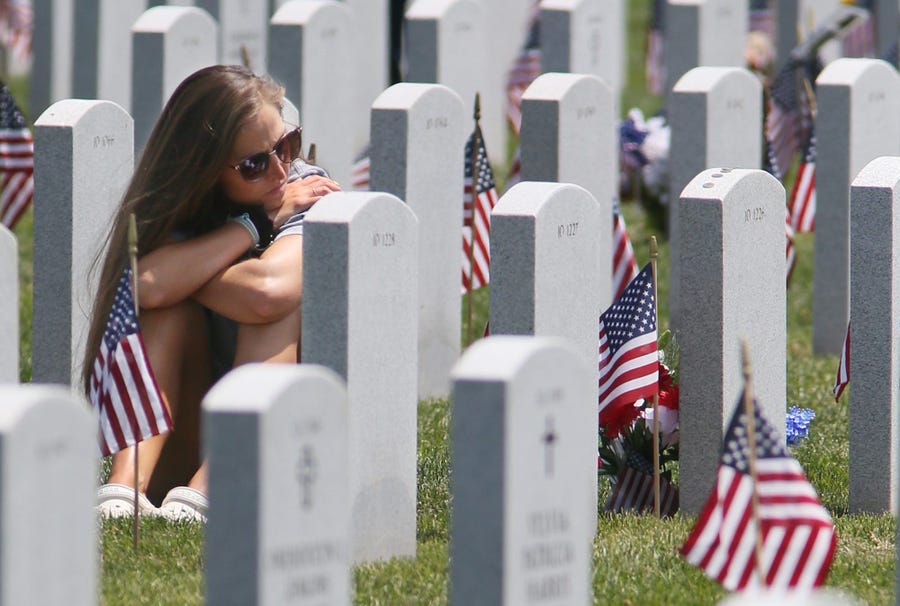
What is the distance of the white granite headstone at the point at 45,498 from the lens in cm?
355

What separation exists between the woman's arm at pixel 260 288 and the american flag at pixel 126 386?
1.55ft

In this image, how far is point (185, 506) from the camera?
582 centimetres

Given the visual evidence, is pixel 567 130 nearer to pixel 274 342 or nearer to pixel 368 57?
pixel 274 342

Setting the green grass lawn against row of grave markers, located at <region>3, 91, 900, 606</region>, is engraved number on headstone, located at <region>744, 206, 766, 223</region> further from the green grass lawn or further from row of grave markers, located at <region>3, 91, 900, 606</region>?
the green grass lawn

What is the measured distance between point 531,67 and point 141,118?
493 cm

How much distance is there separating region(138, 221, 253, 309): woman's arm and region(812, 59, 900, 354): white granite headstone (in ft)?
12.3

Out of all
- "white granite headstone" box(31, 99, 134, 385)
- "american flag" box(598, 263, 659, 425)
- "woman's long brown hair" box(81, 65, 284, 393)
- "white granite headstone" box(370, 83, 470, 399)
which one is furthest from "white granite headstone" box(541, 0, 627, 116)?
"woman's long brown hair" box(81, 65, 284, 393)

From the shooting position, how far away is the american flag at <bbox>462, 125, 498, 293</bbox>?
327 inches

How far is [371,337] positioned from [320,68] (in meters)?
4.84

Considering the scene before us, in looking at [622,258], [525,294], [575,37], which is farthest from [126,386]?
[575,37]

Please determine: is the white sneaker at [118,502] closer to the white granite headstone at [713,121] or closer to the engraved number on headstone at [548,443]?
the engraved number on headstone at [548,443]

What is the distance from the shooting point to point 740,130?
8930 millimetres

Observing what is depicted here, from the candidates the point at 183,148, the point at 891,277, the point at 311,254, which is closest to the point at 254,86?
the point at 183,148

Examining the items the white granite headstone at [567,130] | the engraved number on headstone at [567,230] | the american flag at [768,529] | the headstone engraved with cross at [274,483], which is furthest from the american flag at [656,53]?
the headstone engraved with cross at [274,483]
